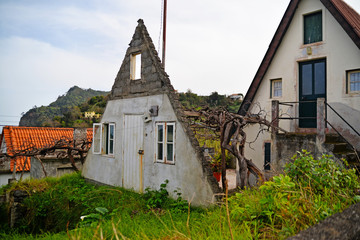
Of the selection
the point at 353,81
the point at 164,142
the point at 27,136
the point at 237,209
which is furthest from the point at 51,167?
the point at 353,81

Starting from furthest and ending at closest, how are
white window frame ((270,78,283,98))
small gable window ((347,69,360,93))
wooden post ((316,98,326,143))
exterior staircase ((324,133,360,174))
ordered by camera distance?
white window frame ((270,78,283,98)) < small gable window ((347,69,360,93)) < wooden post ((316,98,326,143)) < exterior staircase ((324,133,360,174))

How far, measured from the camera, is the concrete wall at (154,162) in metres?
7.19

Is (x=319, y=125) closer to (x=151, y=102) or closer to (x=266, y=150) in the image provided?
(x=266, y=150)

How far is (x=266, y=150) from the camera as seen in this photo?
35.3 feet

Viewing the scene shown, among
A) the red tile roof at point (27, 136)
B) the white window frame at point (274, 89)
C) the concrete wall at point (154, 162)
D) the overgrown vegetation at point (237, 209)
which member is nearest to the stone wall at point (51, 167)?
the red tile roof at point (27, 136)

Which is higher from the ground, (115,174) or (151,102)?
(151,102)

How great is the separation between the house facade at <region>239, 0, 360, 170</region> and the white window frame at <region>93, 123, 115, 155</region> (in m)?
5.64

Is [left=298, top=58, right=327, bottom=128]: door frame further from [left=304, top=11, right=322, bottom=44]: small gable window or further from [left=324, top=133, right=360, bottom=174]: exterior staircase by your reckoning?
[left=324, top=133, right=360, bottom=174]: exterior staircase

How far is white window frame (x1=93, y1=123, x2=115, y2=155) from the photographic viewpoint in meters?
10.7

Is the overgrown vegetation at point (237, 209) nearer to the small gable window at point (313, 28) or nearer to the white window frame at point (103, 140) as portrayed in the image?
the white window frame at point (103, 140)

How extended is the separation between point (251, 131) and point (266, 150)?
101cm

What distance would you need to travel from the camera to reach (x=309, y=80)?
32.2ft

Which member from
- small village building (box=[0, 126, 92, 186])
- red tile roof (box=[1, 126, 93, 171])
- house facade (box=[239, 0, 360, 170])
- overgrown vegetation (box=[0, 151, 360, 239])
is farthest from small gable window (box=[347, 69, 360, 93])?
red tile roof (box=[1, 126, 93, 171])

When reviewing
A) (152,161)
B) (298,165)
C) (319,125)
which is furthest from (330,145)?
(152,161)
